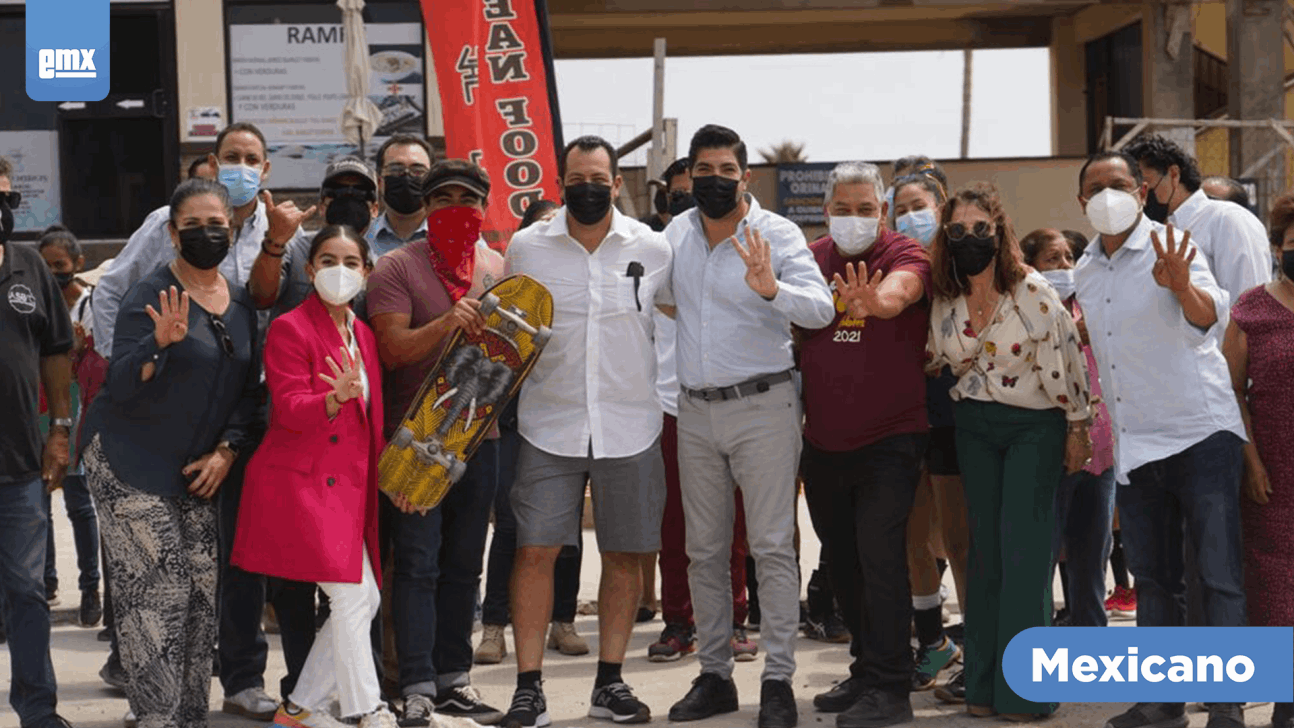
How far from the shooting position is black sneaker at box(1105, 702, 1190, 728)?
6.23 m

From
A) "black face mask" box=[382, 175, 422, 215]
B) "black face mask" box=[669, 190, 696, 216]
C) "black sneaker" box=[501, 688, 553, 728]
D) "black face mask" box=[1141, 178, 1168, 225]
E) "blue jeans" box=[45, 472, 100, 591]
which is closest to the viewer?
"black sneaker" box=[501, 688, 553, 728]

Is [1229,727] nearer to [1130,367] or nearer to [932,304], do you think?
[1130,367]

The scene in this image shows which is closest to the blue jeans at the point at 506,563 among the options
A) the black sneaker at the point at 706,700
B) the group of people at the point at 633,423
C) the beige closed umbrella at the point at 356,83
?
the group of people at the point at 633,423

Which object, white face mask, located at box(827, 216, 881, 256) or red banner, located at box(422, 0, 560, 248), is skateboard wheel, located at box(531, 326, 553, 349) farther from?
red banner, located at box(422, 0, 560, 248)

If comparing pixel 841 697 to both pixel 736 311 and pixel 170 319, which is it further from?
pixel 170 319

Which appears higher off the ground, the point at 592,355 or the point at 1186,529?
the point at 592,355

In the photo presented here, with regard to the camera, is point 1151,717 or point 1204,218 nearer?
point 1151,717

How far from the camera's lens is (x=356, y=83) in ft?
47.1

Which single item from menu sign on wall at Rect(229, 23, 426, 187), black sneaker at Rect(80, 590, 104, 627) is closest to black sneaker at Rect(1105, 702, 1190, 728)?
black sneaker at Rect(80, 590, 104, 627)

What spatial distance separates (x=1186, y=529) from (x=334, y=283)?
3219mm

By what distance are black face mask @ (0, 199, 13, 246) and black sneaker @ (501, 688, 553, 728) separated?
256 cm

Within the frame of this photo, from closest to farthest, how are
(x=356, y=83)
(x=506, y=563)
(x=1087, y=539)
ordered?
(x=1087, y=539) < (x=506, y=563) < (x=356, y=83)

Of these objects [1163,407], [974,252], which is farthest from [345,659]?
[1163,407]

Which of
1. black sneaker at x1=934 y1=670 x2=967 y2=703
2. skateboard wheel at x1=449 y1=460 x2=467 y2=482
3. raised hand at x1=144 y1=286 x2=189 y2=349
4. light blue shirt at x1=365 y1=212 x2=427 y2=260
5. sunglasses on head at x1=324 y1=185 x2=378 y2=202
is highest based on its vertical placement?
sunglasses on head at x1=324 y1=185 x2=378 y2=202
